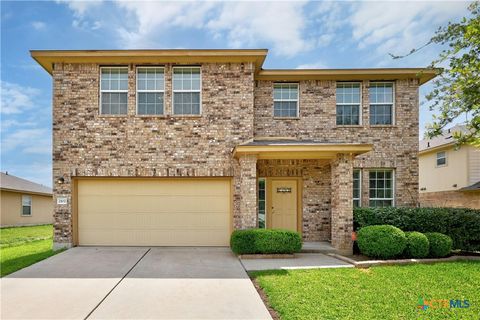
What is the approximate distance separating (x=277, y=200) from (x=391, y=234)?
396 centimetres

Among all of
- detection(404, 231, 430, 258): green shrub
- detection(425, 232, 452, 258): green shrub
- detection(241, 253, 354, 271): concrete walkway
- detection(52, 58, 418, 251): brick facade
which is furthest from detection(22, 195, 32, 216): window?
detection(425, 232, 452, 258): green shrub

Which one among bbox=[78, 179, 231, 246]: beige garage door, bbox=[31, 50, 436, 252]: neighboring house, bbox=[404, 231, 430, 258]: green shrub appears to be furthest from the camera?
bbox=[78, 179, 231, 246]: beige garage door

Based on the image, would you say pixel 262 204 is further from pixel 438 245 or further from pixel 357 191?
pixel 438 245

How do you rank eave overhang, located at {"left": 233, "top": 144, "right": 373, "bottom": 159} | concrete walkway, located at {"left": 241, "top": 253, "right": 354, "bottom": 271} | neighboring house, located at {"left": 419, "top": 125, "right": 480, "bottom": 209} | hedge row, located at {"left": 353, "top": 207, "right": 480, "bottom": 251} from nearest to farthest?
concrete walkway, located at {"left": 241, "top": 253, "right": 354, "bottom": 271} → eave overhang, located at {"left": 233, "top": 144, "right": 373, "bottom": 159} → hedge row, located at {"left": 353, "top": 207, "right": 480, "bottom": 251} → neighboring house, located at {"left": 419, "top": 125, "right": 480, "bottom": 209}

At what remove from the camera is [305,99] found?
11930 mm

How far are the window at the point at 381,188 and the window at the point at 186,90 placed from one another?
6.84m

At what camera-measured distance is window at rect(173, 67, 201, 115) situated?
1102 cm

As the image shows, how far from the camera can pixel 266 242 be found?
9.10m

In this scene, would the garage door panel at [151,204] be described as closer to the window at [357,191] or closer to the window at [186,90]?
the window at [186,90]

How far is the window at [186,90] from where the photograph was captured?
36.1 feet

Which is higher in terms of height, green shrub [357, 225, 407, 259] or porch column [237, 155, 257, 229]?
porch column [237, 155, 257, 229]

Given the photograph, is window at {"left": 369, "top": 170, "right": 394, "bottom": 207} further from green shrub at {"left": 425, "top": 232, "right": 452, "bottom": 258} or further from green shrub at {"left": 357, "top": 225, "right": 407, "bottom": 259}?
green shrub at {"left": 357, "top": 225, "right": 407, "bottom": 259}

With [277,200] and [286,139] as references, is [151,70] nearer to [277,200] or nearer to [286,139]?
Answer: [286,139]

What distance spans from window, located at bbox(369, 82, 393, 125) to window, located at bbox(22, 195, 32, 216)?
23395mm
